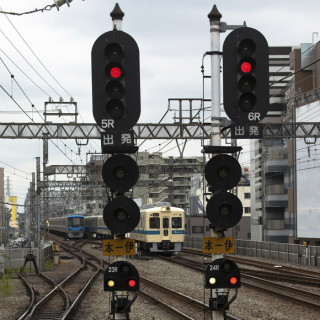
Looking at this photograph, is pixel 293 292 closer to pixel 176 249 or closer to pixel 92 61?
pixel 92 61

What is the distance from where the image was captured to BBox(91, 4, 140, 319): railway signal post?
7.38 meters

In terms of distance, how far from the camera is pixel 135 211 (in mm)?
7391

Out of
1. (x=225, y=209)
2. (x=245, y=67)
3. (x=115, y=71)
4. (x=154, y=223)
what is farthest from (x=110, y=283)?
(x=154, y=223)

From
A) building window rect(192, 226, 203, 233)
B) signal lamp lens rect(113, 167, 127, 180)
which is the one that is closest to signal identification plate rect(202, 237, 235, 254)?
signal lamp lens rect(113, 167, 127, 180)

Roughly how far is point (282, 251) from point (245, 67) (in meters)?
28.9

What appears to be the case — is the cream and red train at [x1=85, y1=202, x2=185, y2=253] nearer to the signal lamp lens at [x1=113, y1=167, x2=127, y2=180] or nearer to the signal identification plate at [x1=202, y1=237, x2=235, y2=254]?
the signal identification plate at [x1=202, y1=237, x2=235, y2=254]

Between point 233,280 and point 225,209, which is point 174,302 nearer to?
point 233,280

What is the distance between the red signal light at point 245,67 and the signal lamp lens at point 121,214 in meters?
2.17

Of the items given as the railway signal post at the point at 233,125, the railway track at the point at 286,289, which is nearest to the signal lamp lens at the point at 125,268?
the railway signal post at the point at 233,125

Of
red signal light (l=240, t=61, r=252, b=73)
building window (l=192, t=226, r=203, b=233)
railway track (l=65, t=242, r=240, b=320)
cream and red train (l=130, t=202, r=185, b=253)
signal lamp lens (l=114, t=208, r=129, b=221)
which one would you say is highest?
red signal light (l=240, t=61, r=252, b=73)

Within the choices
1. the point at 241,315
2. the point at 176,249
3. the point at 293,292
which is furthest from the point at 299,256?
the point at 241,315

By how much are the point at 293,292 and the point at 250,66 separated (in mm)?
13224

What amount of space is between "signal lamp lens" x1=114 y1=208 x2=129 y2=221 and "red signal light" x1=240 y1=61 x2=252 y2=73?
2174 millimetres

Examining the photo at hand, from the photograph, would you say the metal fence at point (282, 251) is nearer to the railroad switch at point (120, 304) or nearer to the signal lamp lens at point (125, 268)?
the railroad switch at point (120, 304)
